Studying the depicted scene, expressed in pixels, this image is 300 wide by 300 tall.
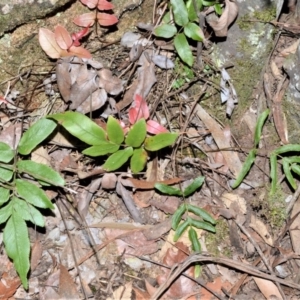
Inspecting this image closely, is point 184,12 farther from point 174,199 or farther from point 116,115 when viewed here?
point 174,199

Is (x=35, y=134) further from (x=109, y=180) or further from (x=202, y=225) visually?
(x=202, y=225)

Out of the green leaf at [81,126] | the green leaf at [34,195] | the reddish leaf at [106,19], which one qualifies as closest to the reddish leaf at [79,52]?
the reddish leaf at [106,19]

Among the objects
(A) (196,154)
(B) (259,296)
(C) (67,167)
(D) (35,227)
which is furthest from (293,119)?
(D) (35,227)

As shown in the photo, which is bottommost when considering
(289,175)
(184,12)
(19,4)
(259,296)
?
(259,296)

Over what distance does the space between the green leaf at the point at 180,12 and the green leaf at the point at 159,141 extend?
0.61 metres

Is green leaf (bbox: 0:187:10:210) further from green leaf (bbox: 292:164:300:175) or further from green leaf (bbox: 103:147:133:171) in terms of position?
green leaf (bbox: 292:164:300:175)

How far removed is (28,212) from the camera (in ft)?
7.86

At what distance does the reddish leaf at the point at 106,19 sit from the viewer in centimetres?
260

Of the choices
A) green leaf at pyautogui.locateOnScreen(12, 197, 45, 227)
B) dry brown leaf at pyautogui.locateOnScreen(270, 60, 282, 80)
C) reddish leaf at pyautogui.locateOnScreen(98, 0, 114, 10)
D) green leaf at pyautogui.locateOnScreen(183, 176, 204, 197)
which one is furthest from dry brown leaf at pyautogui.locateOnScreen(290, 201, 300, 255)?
reddish leaf at pyautogui.locateOnScreen(98, 0, 114, 10)

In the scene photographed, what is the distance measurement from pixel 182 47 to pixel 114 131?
61 cm

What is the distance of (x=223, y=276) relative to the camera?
2572 millimetres

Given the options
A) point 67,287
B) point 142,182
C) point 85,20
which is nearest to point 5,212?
point 67,287

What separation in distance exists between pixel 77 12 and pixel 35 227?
43.4 inches

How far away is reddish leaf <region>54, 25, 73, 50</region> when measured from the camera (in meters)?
2.52
